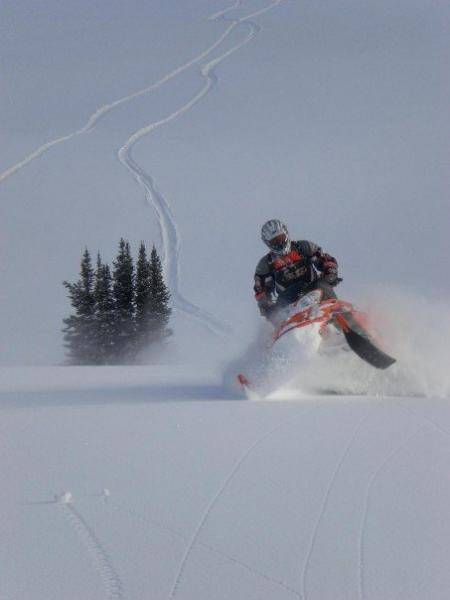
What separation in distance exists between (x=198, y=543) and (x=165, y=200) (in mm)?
40199

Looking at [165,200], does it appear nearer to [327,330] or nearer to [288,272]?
[288,272]

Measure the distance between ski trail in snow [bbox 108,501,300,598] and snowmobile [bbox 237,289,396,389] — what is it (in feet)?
13.4

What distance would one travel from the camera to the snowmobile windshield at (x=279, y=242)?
10.9 m

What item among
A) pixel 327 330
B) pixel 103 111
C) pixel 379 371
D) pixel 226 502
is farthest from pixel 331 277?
pixel 103 111

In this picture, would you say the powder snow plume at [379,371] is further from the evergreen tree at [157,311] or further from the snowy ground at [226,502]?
the evergreen tree at [157,311]

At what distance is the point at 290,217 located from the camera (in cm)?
4444

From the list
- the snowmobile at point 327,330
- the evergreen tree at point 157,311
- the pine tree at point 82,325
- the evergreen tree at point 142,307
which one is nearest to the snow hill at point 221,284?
the snowmobile at point 327,330

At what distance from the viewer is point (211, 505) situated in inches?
243

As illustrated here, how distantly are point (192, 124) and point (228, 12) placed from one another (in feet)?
81.1

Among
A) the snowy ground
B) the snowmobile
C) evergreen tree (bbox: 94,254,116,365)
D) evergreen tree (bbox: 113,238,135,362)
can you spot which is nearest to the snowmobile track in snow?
evergreen tree (bbox: 113,238,135,362)

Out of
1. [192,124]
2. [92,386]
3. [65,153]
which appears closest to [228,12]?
[192,124]

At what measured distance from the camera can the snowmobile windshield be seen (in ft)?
35.7

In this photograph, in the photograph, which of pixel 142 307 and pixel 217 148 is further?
pixel 217 148

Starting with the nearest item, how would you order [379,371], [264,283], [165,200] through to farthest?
[379,371], [264,283], [165,200]
